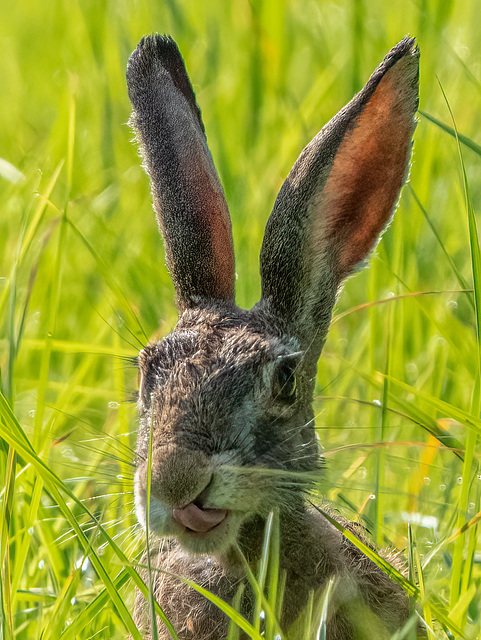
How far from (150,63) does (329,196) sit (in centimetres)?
96

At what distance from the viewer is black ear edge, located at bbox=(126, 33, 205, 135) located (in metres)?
Answer: 4.38

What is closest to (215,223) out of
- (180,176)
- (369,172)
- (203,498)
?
(180,176)

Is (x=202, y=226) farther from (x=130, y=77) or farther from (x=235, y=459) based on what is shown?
(x=235, y=459)

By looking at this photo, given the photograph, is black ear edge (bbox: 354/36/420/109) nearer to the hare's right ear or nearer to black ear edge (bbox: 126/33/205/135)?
the hare's right ear

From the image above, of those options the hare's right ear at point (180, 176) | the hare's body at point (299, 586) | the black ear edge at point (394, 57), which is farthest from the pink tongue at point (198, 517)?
the black ear edge at point (394, 57)

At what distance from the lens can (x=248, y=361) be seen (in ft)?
11.9

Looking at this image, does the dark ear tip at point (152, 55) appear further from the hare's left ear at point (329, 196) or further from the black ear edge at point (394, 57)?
the black ear edge at point (394, 57)

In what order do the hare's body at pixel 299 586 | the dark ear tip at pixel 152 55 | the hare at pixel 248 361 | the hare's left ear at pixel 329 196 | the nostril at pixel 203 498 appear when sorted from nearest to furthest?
the nostril at pixel 203 498, the hare at pixel 248 361, the hare's body at pixel 299 586, the hare's left ear at pixel 329 196, the dark ear tip at pixel 152 55

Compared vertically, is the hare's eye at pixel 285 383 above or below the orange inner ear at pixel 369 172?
below

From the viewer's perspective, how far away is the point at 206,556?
3770 millimetres

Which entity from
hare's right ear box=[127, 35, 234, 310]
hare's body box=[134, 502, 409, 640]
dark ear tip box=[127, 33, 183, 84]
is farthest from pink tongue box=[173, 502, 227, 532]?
dark ear tip box=[127, 33, 183, 84]

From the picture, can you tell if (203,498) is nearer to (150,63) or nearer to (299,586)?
(299,586)

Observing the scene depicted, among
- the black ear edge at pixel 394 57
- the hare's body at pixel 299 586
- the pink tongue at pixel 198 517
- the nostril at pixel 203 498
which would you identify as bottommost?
the hare's body at pixel 299 586

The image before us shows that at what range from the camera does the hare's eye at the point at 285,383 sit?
370cm
